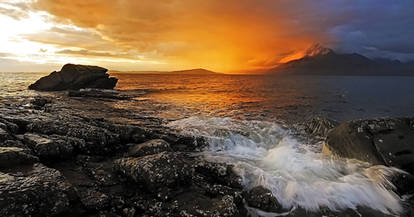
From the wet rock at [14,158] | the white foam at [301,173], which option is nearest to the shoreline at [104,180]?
the wet rock at [14,158]

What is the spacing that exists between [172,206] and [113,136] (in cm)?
510

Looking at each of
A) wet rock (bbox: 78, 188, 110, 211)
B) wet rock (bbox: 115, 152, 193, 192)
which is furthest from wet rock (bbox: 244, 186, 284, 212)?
wet rock (bbox: 78, 188, 110, 211)

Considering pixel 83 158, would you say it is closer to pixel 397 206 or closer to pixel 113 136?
pixel 113 136

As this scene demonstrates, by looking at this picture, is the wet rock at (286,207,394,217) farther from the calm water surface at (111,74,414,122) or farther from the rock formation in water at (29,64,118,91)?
the rock formation in water at (29,64,118,91)

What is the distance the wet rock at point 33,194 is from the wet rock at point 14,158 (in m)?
0.70

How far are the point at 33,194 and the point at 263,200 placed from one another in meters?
5.63

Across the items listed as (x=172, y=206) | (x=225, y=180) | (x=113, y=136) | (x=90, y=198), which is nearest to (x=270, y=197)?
(x=225, y=180)

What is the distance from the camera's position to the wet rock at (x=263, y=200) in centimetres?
676

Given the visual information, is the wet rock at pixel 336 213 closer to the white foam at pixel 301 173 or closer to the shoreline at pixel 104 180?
the shoreline at pixel 104 180

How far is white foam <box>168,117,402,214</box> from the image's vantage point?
7340 millimetres

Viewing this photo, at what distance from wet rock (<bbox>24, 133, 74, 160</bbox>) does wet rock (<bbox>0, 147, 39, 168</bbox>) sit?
2.90ft

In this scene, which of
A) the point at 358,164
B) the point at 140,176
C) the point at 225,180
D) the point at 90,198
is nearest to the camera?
the point at 90,198

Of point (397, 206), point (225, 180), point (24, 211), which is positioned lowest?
point (397, 206)

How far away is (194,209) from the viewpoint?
19.2 ft
